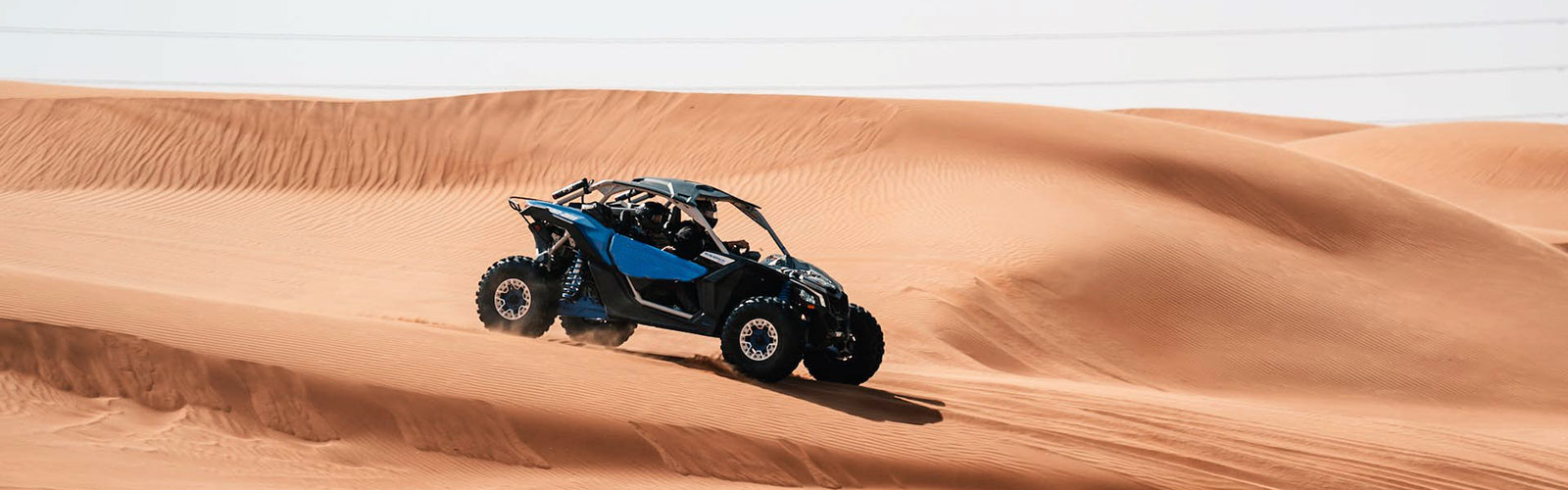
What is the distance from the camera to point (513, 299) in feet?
41.3

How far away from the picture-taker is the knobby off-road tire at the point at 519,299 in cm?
1250

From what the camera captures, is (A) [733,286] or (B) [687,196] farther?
(B) [687,196]

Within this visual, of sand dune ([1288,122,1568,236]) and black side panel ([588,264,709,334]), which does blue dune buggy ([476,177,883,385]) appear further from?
sand dune ([1288,122,1568,236])

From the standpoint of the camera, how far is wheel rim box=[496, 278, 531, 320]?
1255 centimetres

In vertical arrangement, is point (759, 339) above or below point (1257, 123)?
below

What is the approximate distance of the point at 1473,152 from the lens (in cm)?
5750

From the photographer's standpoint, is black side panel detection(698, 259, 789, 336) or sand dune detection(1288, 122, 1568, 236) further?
sand dune detection(1288, 122, 1568, 236)

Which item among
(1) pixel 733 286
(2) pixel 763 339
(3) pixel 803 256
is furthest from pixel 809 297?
(3) pixel 803 256

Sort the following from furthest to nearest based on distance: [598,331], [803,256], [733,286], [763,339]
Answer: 1. [803,256]
2. [598,331]
3. [733,286]
4. [763,339]

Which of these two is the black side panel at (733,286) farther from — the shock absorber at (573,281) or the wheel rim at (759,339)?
the shock absorber at (573,281)

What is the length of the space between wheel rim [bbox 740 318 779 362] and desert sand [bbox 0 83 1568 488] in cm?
32

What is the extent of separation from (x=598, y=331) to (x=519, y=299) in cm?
85

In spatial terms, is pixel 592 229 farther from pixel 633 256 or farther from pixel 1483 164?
pixel 1483 164

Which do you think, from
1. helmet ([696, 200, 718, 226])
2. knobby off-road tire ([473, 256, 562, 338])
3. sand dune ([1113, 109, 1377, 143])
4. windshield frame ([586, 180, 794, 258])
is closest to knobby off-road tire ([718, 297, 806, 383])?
windshield frame ([586, 180, 794, 258])
